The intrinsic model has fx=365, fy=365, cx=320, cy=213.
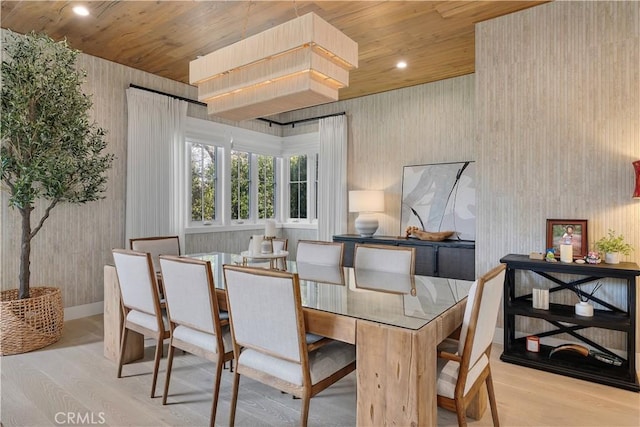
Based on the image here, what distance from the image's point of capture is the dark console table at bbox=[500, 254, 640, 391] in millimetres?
2453

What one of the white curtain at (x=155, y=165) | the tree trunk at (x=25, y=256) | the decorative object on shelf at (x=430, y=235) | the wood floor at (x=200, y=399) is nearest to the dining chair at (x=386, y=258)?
the wood floor at (x=200, y=399)

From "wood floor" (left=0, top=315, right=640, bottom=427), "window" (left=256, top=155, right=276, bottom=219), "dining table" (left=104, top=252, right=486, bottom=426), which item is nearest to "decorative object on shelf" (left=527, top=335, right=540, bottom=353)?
"wood floor" (left=0, top=315, right=640, bottom=427)

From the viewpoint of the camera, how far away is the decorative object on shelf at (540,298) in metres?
2.83

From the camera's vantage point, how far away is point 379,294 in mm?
2057

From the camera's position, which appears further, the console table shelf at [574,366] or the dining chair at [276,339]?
the console table shelf at [574,366]

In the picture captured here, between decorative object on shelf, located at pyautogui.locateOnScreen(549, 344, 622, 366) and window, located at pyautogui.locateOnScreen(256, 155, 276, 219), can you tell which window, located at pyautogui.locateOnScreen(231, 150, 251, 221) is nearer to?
window, located at pyautogui.locateOnScreen(256, 155, 276, 219)

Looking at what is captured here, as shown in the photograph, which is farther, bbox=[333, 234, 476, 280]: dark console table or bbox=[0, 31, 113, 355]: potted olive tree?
bbox=[333, 234, 476, 280]: dark console table

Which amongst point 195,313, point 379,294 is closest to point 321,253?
point 379,294

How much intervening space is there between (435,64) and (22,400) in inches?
186

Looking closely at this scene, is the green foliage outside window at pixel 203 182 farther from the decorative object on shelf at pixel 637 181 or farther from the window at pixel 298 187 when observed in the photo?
the decorative object on shelf at pixel 637 181

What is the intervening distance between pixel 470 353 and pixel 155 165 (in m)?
4.04

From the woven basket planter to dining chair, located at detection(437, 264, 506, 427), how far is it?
3269 mm

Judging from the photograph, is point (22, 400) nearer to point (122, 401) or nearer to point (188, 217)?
point (122, 401)

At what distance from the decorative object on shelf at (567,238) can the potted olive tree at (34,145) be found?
4163 millimetres
